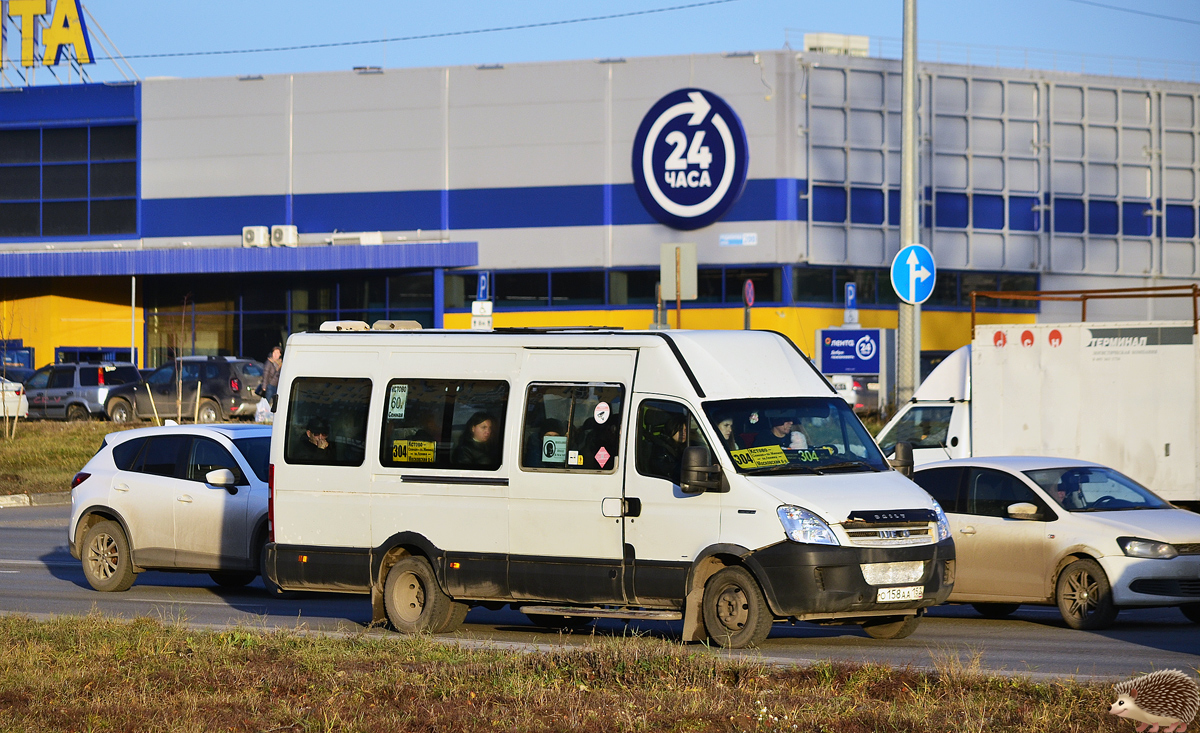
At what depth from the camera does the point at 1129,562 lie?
39.4ft

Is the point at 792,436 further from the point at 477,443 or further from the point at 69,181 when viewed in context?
the point at 69,181

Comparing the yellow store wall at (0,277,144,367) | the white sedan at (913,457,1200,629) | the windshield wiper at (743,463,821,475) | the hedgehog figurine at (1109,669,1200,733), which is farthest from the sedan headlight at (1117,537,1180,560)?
the yellow store wall at (0,277,144,367)

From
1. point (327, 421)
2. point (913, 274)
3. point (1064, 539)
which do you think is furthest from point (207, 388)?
point (1064, 539)

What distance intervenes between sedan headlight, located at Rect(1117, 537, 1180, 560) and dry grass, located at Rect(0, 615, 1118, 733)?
4.27 metres

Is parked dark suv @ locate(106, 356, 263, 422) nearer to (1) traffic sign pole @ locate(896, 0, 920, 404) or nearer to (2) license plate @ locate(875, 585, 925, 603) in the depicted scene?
(1) traffic sign pole @ locate(896, 0, 920, 404)

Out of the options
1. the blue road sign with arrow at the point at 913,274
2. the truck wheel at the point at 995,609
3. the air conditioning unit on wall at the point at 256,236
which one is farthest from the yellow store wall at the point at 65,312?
the truck wheel at the point at 995,609

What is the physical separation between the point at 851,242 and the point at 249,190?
19.9 metres

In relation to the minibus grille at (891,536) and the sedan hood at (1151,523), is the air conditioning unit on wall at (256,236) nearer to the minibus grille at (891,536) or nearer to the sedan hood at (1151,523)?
the sedan hood at (1151,523)

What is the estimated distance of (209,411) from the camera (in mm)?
35219

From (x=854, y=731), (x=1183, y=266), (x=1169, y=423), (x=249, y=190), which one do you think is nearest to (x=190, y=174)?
(x=249, y=190)

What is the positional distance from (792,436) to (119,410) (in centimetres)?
3008

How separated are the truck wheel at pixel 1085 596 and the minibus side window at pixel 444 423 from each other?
4997 mm

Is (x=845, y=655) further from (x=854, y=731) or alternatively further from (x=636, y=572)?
(x=854, y=731)

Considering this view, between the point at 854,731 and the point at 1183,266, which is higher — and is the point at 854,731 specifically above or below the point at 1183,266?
below
